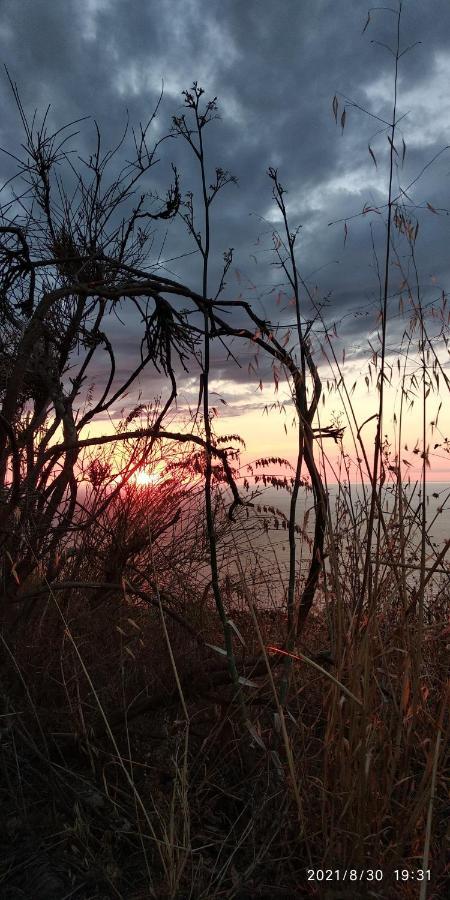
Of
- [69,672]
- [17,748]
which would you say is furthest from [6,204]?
[17,748]

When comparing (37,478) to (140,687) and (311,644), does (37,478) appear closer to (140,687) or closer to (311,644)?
(140,687)

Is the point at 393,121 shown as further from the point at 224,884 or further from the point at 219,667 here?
the point at 224,884

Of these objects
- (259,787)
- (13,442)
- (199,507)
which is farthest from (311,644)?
(13,442)

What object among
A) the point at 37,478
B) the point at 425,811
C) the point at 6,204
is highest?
the point at 6,204

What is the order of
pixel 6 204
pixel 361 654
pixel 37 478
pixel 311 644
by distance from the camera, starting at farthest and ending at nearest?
pixel 311 644
pixel 6 204
pixel 37 478
pixel 361 654

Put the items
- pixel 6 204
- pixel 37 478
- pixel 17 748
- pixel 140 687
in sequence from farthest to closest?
pixel 6 204, pixel 37 478, pixel 140 687, pixel 17 748

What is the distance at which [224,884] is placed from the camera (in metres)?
1.61

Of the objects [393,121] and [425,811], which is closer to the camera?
[425,811]

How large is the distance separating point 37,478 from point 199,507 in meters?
1.64

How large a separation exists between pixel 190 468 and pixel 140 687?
1.74 metres

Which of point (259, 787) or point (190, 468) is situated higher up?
point (190, 468)

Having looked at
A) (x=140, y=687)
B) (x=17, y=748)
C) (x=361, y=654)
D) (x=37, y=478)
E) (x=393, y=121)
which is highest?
(x=393, y=121)

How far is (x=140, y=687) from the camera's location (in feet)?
7.30

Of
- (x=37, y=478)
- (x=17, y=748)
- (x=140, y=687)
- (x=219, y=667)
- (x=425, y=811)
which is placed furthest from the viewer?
(x=37, y=478)
